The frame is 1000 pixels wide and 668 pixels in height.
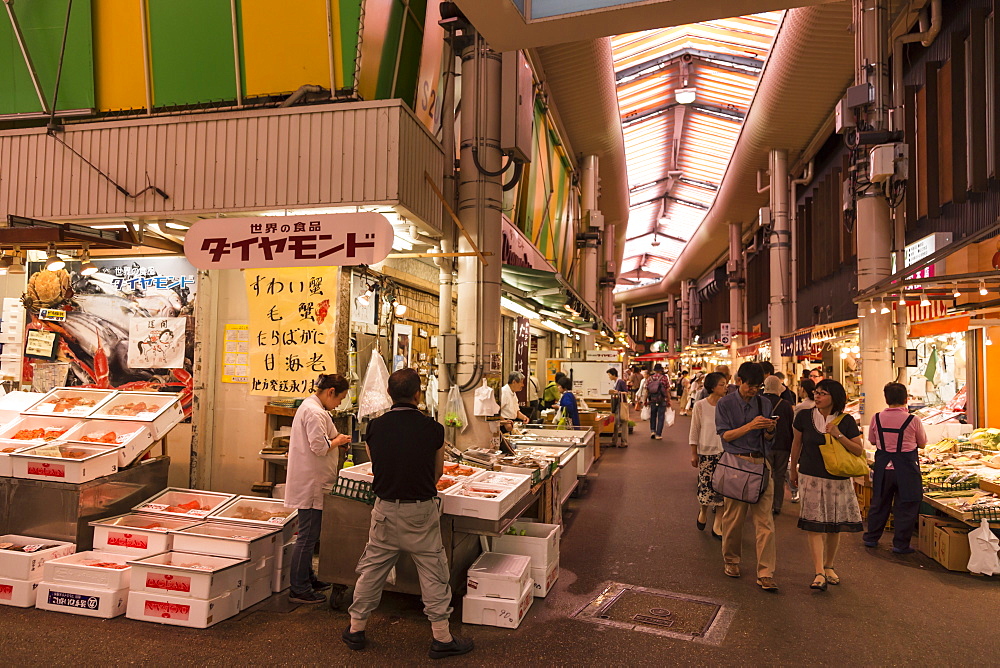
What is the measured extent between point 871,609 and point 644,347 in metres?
54.2

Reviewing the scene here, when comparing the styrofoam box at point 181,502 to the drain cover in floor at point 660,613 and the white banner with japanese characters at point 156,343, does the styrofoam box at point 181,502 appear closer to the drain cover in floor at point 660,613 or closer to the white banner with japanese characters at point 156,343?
the white banner with japanese characters at point 156,343

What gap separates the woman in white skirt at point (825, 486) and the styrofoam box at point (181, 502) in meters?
5.25

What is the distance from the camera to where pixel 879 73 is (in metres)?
9.61

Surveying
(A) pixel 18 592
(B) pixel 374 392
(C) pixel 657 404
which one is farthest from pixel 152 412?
(C) pixel 657 404

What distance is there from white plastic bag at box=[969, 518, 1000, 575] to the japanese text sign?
604 cm

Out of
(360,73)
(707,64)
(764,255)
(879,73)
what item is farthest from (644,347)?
(360,73)

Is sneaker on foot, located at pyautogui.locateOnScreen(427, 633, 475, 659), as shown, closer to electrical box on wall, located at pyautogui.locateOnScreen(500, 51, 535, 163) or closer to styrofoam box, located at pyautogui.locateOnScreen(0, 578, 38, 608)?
styrofoam box, located at pyautogui.locateOnScreen(0, 578, 38, 608)

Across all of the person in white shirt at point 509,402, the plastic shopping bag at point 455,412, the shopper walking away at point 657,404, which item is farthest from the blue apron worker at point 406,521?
the shopper walking away at point 657,404

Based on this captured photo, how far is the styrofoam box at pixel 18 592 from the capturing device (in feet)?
16.4

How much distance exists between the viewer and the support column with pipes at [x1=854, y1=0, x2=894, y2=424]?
968 cm

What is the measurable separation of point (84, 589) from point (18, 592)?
62 centimetres

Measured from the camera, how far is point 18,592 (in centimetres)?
502

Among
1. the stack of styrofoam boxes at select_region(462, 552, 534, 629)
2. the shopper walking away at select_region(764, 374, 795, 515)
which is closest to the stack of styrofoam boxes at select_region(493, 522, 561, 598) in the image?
the stack of styrofoam boxes at select_region(462, 552, 534, 629)

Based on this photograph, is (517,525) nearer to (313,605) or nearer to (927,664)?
(313,605)
